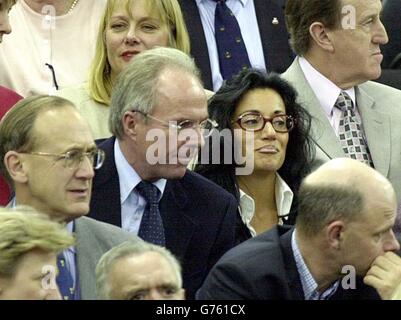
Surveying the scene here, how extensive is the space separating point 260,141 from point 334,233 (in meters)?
0.97

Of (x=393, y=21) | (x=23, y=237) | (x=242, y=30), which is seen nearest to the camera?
(x=23, y=237)

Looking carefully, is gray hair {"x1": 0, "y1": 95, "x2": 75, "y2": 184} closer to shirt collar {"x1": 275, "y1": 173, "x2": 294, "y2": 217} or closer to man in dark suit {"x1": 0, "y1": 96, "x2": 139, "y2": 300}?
man in dark suit {"x1": 0, "y1": 96, "x2": 139, "y2": 300}

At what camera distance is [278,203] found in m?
5.83

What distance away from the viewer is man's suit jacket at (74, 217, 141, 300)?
15.9 feet

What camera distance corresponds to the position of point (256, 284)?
4816 mm

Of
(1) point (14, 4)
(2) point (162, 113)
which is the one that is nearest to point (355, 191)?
(2) point (162, 113)

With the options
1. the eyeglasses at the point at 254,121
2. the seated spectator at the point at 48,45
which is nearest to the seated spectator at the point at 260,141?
the eyeglasses at the point at 254,121

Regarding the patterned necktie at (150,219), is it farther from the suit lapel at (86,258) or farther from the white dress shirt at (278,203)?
the white dress shirt at (278,203)

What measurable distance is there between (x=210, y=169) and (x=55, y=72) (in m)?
0.88

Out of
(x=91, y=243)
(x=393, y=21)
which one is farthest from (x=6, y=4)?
(x=393, y=21)

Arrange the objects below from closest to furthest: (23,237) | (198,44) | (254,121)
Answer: (23,237) → (254,121) → (198,44)

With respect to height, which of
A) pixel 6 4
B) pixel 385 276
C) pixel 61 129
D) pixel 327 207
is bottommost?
pixel 385 276

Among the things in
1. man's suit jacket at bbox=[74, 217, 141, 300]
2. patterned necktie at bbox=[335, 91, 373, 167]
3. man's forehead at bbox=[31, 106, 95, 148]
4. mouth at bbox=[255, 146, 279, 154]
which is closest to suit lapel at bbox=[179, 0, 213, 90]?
patterned necktie at bbox=[335, 91, 373, 167]

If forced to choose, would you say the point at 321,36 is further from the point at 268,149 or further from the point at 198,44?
the point at 268,149
